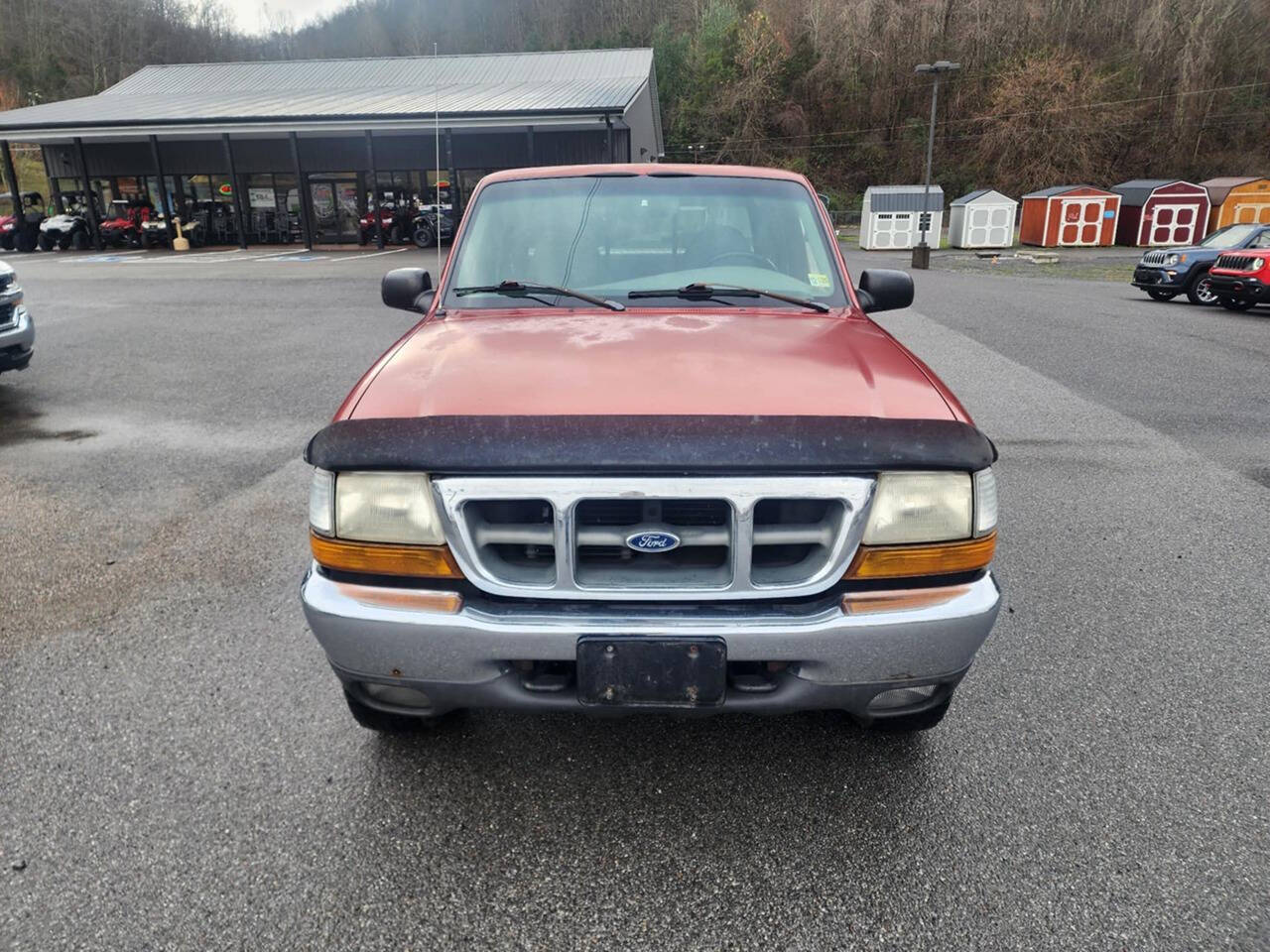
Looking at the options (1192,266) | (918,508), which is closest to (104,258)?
(1192,266)

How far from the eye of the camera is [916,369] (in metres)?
2.59

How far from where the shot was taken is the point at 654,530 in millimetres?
2139

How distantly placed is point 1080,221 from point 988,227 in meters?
3.51

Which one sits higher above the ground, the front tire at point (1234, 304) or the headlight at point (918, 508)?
the headlight at point (918, 508)

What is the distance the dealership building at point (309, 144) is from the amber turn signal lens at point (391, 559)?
2636 centimetres

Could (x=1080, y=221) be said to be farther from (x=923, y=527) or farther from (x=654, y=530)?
A: (x=654, y=530)

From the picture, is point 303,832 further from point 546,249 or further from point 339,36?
point 339,36

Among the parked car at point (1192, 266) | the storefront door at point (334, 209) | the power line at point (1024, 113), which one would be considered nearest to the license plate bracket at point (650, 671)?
the parked car at point (1192, 266)

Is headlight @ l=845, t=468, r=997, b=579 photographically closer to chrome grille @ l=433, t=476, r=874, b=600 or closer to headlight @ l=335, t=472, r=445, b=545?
chrome grille @ l=433, t=476, r=874, b=600

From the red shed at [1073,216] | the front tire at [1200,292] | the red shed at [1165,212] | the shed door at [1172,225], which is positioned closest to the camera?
the front tire at [1200,292]

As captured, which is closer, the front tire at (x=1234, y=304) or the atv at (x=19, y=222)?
the front tire at (x=1234, y=304)

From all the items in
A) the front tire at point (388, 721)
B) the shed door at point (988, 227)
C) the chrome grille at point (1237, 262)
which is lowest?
the shed door at point (988, 227)

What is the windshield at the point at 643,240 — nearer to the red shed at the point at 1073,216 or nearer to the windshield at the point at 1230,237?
the windshield at the point at 1230,237

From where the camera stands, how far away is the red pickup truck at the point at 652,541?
2078 millimetres
